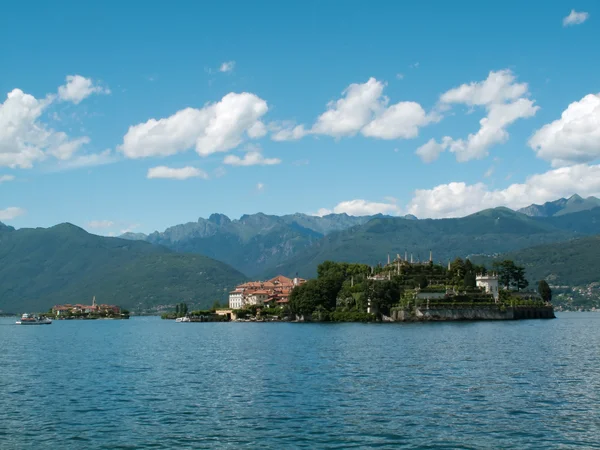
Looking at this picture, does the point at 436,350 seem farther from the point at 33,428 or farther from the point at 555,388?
the point at 33,428

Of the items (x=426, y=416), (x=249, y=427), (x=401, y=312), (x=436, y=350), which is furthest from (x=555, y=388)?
(x=401, y=312)

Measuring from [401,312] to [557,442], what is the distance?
147863 millimetres

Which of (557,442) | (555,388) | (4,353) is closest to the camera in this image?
(557,442)

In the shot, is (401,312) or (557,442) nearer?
(557,442)

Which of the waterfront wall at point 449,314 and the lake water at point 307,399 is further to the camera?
the waterfront wall at point 449,314

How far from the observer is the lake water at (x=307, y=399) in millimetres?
40812

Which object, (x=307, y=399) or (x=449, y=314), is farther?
(x=449, y=314)

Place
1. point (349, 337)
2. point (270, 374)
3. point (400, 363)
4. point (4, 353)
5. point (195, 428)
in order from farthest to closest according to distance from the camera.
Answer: point (349, 337)
point (4, 353)
point (400, 363)
point (270, 374)
point (195, 428)

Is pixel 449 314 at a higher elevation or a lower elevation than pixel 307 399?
higher

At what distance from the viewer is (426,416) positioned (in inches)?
1821

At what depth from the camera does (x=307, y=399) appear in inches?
2088

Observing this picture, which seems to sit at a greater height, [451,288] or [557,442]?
[451,288]

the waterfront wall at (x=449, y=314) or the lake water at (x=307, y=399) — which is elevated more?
the waterfront wall at (x=449, y=314)

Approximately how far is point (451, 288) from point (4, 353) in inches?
4931
